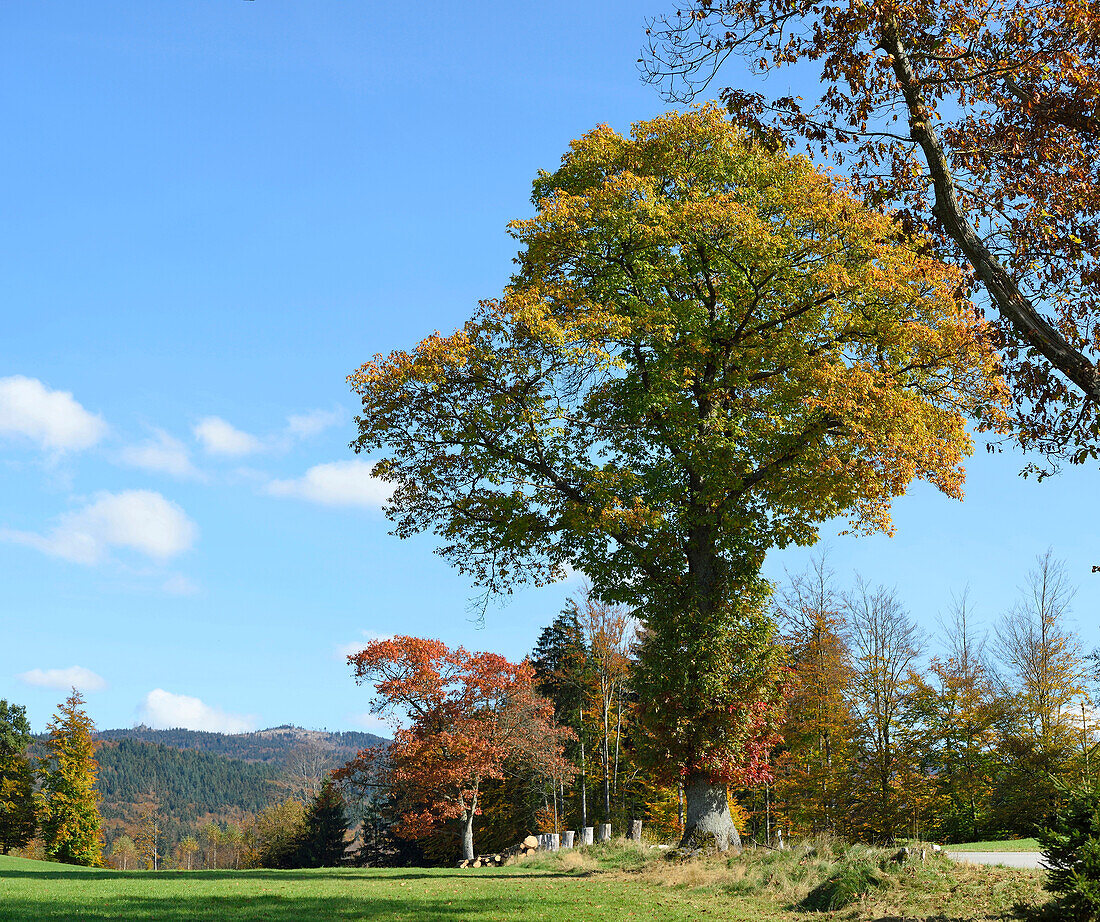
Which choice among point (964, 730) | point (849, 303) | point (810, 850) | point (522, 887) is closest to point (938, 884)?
point (810, 850)

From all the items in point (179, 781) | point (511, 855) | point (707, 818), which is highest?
point (707, 818)

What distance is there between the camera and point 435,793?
3538 cm

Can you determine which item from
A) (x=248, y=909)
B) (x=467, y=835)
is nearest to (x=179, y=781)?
(x=467, y=835)

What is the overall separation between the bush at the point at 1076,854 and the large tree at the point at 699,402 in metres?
8.32

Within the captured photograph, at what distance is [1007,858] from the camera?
1456cm

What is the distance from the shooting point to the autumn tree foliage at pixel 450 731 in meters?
34.6

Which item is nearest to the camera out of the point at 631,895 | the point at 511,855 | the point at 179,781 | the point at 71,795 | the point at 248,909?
the point at 248,909

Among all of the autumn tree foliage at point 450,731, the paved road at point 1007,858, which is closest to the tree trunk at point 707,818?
the paved road at point 1007,858

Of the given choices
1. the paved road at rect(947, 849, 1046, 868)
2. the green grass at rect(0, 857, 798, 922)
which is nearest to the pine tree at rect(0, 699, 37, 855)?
the green grass at rect(0, 857, 798, 922)

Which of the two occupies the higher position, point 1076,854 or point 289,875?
point 1076,854

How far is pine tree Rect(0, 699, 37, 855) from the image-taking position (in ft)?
155

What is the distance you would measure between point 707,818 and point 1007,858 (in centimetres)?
531

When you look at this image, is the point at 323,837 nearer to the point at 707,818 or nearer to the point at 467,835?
the point at 467,835

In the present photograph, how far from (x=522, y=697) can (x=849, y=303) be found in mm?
24391
